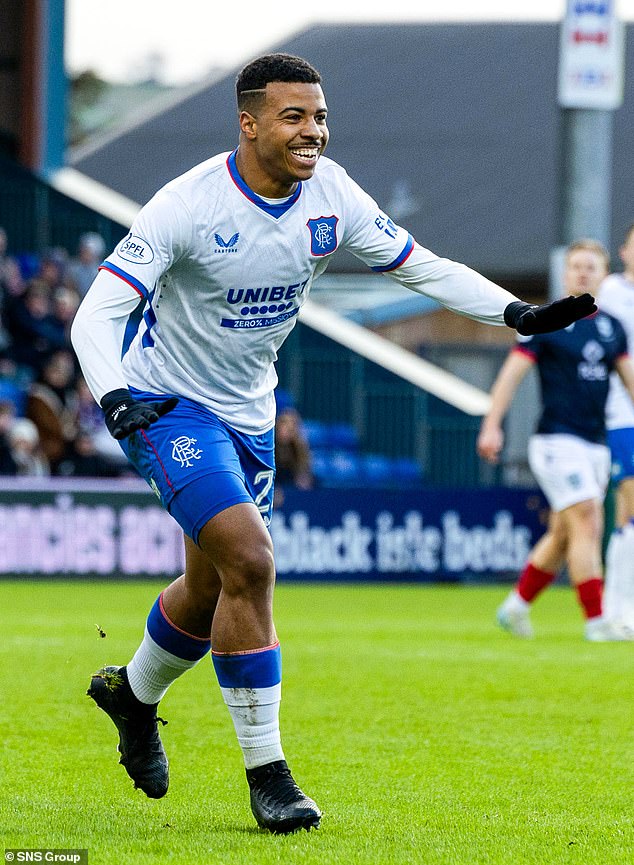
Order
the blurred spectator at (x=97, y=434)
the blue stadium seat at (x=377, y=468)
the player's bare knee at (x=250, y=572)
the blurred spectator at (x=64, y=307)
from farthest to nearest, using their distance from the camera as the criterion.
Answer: the blue stadium seat at (x=377, y=468) < the blurred spectator at (x=64, y=307) < the blurred spectator at (x=97, y=434) < the player's bare knee at (x=250, y=572)

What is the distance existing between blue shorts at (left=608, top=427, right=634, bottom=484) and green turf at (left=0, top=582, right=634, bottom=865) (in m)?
1.09

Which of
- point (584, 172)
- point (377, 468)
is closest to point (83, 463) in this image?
point (377, 468)

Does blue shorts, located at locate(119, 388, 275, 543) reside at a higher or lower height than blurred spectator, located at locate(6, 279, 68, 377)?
lower

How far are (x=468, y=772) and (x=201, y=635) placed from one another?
107 cm

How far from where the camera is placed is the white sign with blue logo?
15102 mm

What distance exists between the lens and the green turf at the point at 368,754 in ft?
15.4

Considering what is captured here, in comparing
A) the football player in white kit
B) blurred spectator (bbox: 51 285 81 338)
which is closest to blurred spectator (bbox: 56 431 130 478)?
blurred spectator (bbox: 51 285 81 338)

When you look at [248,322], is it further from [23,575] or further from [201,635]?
[23,575]

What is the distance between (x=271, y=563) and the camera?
5.01 m

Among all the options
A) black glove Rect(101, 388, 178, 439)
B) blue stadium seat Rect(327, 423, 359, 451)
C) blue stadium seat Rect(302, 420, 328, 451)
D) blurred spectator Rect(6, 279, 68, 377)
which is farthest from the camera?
blue stadium seat Rect(327, 423, 359, 451)

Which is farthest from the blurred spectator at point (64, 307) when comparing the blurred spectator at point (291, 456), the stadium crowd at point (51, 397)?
the blurred spectator at point (291, 456)

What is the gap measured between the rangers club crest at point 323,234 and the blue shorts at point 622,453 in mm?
5668

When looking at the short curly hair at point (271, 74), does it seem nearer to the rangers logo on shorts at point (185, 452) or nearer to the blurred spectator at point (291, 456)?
the rangers logo on shorts at point (185, 452)

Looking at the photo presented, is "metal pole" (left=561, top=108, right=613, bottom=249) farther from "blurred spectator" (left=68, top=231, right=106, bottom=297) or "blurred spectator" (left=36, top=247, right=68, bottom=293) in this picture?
"blurred spectator" (left=68, top=231, right=106, bottom=297)
